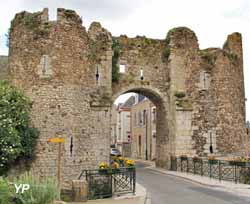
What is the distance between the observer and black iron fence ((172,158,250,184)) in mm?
12586

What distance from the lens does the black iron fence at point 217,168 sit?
41.3 ft

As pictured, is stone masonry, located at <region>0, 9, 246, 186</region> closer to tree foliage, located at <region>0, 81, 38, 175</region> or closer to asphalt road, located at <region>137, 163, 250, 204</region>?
tree foliage, located at <region>0, 81, 38, 175</region>

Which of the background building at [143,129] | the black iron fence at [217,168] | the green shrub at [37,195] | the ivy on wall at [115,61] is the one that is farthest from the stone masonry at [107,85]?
the background building at [143,129]

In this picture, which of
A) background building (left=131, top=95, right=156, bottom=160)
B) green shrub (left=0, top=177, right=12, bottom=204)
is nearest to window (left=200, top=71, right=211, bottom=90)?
background building (left=131, top=95, right=156, bottom=160)

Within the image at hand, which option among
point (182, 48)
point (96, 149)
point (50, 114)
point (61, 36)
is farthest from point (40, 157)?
point (182, 48)

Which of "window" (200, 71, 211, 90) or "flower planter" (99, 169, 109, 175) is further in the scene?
"window" (200, 71, 211, 90)

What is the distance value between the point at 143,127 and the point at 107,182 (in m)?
22.8

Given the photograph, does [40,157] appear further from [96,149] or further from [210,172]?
[210,172]

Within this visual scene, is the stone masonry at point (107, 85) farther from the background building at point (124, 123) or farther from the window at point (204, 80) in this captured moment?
the background building at point (124, 123)

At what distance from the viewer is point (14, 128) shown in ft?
39.5

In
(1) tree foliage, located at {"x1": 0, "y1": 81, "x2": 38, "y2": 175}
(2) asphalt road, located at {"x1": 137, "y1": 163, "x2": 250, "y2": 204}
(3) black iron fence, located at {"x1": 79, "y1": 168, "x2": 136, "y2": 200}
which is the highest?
(1) tree foliage, located at {"x1": 0, "y1": 81, "x2": 38, "y2": 175}

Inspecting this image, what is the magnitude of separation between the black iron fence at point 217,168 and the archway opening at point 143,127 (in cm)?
152

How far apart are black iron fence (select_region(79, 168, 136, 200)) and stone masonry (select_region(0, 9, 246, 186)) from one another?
3.51 metres

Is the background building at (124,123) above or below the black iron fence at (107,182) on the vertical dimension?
above
